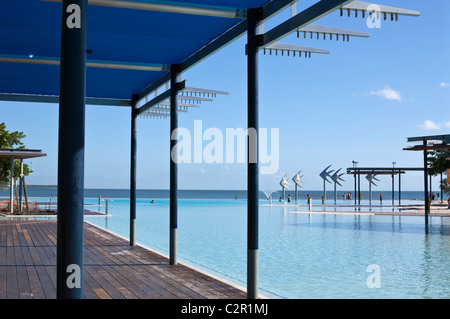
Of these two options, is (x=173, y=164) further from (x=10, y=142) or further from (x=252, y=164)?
(x=10, y=142)

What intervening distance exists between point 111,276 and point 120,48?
2.98 metres

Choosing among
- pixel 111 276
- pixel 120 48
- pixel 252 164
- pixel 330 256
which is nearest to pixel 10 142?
pixel 330 256

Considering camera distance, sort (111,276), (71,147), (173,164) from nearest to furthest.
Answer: (71,147) < (111,276) < (173,164)

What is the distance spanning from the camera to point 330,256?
38.9ft

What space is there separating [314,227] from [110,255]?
11200 mm

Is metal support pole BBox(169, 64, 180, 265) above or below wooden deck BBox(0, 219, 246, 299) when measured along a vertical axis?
above

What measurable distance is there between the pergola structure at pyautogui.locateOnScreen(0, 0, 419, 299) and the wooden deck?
0.66 metres

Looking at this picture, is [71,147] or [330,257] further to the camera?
[330,257]

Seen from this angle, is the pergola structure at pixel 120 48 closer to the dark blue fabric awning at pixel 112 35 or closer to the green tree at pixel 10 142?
the dark blue fabric awning at pixel 112 35

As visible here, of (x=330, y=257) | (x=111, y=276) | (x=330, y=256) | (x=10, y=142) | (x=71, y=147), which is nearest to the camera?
(x=71, y=147)

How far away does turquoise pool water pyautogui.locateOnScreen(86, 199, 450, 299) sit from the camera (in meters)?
8.38

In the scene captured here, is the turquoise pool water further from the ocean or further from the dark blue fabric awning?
the dark blue fabric awning

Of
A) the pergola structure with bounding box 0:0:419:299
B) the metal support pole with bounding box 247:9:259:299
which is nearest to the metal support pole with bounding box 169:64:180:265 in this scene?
the pergola structure with bounding box 0:0:419:299
